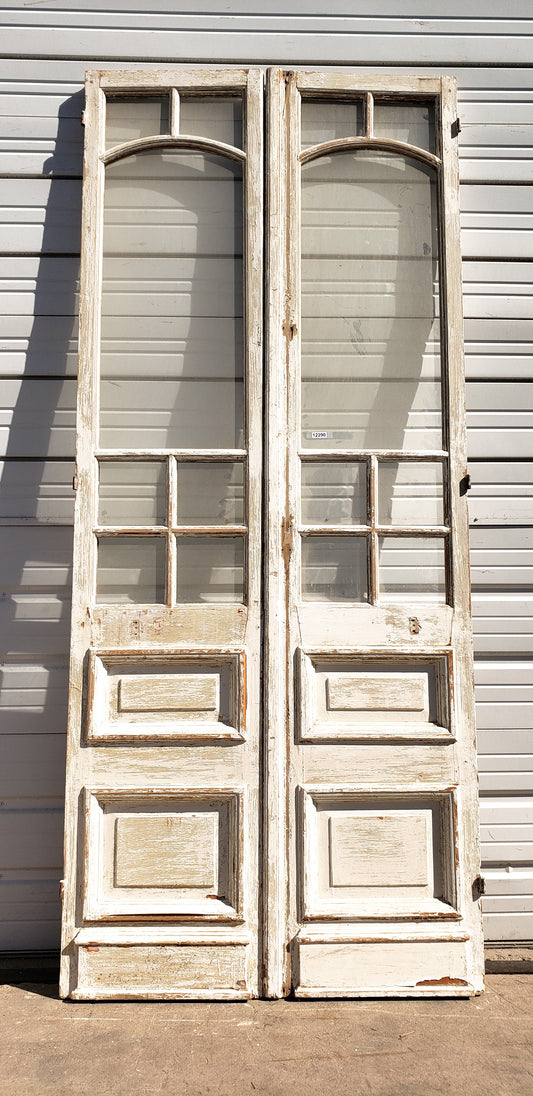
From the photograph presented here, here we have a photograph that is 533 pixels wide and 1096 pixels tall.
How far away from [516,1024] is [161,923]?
3.63ft

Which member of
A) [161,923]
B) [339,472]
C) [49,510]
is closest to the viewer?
[161,923]

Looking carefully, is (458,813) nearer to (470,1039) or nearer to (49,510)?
(470,1039)

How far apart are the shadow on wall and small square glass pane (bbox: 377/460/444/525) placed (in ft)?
3.85

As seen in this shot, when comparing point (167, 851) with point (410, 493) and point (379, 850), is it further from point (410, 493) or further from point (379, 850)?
point (410, 493)

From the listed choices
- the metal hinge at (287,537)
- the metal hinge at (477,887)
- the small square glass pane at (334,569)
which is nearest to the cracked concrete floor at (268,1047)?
the metal hinge at (477,887)

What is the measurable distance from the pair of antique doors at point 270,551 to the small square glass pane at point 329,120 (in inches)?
0.4

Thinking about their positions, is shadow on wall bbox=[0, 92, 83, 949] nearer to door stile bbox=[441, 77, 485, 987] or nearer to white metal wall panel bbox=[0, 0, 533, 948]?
white metal wall panel bbox=[0, 0, 533, 948]

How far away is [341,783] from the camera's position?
2.53 metres

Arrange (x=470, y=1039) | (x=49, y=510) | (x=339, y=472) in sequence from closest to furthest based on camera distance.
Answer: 1. (x=470, y=1039)
2. (x=339, y=472)
3. (x=49, y=510)

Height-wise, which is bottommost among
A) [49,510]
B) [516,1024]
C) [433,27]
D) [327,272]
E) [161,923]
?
[516,1024]

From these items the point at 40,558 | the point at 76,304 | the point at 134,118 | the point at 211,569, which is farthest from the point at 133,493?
the point at 134,118

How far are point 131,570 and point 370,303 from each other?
1286 mm

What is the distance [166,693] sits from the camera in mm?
2566

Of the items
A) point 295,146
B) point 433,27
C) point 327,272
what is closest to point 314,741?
point 327,272
